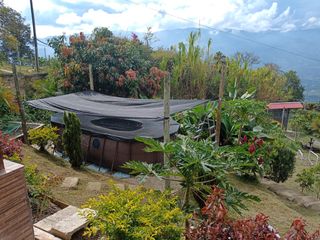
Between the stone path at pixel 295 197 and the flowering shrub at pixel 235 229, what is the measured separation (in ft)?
11.4

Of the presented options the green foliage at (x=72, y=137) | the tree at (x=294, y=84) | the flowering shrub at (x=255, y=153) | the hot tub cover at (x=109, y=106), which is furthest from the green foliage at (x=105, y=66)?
the tree at (x=294, y=84)

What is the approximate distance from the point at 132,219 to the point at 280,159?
14.9 ft

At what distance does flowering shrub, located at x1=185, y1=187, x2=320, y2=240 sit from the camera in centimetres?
157

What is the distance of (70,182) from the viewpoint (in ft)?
14.1

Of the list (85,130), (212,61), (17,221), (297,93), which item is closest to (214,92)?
(212,61)

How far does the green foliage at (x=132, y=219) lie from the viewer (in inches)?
78.7

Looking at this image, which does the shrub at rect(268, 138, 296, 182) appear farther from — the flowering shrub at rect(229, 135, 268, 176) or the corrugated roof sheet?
the corrugated roof sheet

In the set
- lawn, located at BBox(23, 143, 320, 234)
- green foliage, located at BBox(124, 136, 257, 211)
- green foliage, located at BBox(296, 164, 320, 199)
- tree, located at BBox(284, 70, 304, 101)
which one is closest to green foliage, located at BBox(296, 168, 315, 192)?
green foliage, located at BBox(296, 164, 320, 199)

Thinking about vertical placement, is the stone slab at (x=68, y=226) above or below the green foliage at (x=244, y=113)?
below

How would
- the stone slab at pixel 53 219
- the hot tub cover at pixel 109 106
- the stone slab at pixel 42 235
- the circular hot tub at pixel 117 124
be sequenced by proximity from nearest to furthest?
the stone slab at pixel 42 235 < the stone slab at pixel 53 219 < the hot tub cover at pixel 109 106 < the circular hot tub at pixel 117 124

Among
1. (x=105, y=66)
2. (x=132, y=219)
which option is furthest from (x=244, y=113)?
(x=105, y=66)

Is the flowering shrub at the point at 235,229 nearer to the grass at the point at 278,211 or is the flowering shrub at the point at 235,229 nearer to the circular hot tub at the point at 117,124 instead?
the grass at the point at 278,211

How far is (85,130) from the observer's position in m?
6.19

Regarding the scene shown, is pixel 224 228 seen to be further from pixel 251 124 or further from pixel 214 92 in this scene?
pixel 214 92
